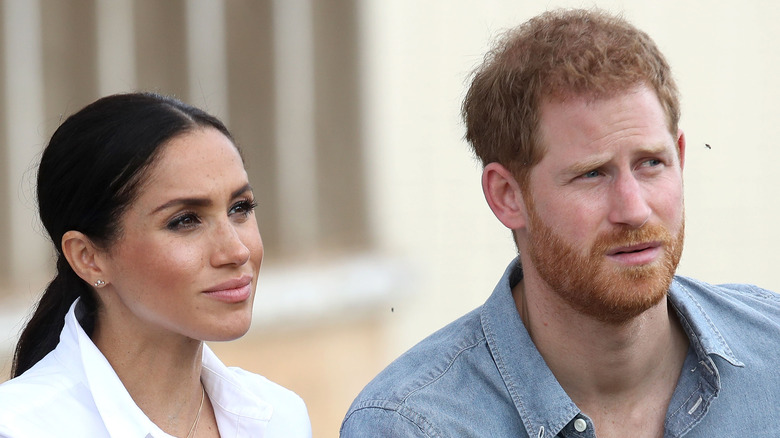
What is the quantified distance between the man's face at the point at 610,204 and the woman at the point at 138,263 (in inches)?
26.8

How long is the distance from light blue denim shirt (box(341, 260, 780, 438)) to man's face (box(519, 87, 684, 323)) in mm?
197

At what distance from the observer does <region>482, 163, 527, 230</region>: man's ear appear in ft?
10.0

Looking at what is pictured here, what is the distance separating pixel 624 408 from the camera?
301 cm

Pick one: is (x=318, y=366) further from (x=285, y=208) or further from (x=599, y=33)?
(x=599, y=33)

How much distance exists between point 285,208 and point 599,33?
2455mm

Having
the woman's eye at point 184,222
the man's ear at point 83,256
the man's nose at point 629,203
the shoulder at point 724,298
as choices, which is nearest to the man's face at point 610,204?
the man's nose at point 629,203

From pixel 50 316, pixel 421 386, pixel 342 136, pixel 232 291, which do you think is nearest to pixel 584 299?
pixel 421 386

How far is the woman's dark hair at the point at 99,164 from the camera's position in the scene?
2930mm

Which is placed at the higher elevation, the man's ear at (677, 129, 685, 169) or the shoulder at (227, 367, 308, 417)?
the man's ear at (677, 129, 685, 169)

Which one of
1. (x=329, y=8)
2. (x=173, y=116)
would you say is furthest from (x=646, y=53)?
(x=329, y=8)

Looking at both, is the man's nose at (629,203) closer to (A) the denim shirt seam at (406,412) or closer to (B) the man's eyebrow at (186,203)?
(A) the denim shirt seam at (406,412)

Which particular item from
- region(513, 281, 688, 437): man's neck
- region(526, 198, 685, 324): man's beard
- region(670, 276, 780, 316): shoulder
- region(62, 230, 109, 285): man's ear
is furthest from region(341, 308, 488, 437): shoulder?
region(62, 230, 109, 285): man's ear

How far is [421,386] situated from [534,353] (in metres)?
0.27

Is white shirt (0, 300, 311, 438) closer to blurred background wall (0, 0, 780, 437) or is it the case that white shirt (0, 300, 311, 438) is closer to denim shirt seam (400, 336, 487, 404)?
denim shirt seam (400, 336, 487, 404)
